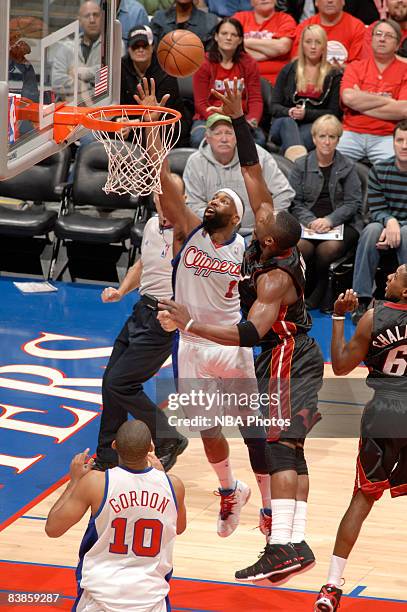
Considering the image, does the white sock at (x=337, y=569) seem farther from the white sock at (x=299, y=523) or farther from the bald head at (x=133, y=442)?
the bald head at (x=133, y=442)

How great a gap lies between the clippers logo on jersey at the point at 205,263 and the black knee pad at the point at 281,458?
1233 mm

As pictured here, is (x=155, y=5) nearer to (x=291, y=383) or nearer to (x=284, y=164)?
(x=284, y=164)

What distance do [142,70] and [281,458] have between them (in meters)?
7.17

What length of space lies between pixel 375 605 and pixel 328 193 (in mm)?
6202

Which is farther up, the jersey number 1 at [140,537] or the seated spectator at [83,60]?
the seated spectator at [83,60]

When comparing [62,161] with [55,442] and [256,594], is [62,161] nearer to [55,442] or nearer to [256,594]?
[55,442]

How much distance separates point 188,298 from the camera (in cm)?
711

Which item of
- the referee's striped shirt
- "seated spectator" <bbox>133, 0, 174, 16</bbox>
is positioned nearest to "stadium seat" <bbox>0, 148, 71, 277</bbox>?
"seated spectator" <bbox>133, 0, 174, 16</bbox>

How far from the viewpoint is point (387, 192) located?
1134cm

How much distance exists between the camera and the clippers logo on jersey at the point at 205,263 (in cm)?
702

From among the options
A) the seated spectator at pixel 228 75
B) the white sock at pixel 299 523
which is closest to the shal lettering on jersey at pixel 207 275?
the white sock at pixel 299 523

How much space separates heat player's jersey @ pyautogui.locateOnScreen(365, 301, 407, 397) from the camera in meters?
5.98

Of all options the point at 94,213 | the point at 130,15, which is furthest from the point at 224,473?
the point at 130,15

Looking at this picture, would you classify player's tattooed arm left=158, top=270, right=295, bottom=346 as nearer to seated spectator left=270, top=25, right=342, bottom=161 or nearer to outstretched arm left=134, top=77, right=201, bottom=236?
outstretched arm left=134, top=77, right=201, bottom=236
